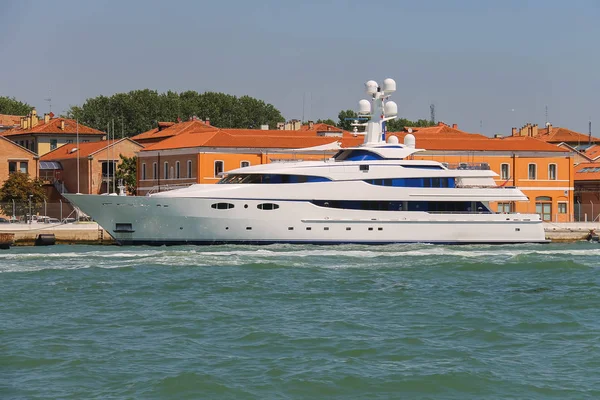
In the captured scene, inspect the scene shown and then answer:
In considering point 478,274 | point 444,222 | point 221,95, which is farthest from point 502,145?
point 221,95

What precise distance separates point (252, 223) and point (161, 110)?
64.4 meters

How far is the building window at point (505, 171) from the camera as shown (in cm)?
5662

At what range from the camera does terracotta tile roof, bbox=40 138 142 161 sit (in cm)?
6869

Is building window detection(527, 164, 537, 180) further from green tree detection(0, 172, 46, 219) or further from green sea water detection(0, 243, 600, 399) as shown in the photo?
green tree detection(0, 172, 46, 219)

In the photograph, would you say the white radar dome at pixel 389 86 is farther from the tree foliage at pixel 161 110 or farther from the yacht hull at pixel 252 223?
the tree foliage at pixel 161 110

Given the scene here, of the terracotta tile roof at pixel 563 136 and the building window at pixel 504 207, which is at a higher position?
the terracotta tile roof at pixel 563 136

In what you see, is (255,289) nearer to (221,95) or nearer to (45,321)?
(45,321)

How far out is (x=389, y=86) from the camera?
4688 cm

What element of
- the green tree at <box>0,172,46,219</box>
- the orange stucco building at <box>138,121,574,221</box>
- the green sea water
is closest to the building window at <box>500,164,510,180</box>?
the orange stucco building at <box>138,121,574,221</box>

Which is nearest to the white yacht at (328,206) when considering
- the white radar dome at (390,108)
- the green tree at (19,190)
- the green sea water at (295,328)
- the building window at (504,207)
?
the white radar dome at (390,108)

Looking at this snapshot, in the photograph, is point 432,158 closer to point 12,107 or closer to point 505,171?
point 505,171

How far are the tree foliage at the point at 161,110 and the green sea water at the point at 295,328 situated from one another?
70727mm

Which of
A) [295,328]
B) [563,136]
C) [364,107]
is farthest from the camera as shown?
[563,136]

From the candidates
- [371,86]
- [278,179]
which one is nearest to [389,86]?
[371,86]
